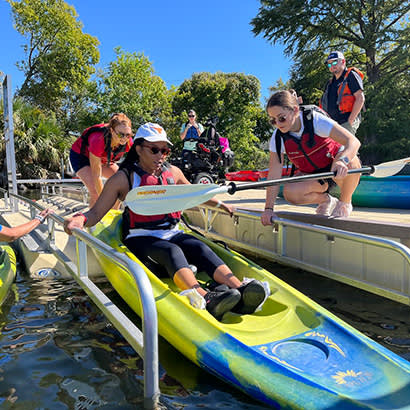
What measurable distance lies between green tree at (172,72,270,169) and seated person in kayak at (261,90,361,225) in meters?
21.7

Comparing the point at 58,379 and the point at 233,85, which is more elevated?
the point at 233,85

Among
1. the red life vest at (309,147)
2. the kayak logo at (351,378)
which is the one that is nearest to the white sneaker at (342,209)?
the red life vest at (309,147)

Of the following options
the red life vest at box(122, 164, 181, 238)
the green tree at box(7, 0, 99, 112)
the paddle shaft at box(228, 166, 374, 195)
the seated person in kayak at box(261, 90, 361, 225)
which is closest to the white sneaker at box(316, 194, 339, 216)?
the seated person in kayak at box(261, 90, 361, 225)

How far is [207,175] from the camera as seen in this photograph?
8.29 metres

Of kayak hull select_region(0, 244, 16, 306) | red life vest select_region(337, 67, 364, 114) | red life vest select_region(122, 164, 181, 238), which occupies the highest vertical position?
red life vest select_region(337, 67, 364, 114)

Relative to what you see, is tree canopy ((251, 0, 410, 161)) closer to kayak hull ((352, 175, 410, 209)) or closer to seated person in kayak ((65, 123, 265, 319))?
kayak hull ((352, 175, 410, 209))

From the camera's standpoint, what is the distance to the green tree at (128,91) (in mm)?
25125

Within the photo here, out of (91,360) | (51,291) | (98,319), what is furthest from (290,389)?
(51,291)

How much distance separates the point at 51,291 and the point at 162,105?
24217 mm

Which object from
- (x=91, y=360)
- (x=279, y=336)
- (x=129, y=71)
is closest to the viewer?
(x=279, y=336)

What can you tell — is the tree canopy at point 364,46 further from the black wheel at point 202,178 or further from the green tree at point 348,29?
the black wheel at point 202,178

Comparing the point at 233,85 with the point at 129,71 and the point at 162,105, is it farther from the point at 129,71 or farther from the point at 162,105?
the point at 129,71

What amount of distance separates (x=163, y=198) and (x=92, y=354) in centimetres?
123

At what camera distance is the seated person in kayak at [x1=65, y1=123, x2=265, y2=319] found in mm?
2740
